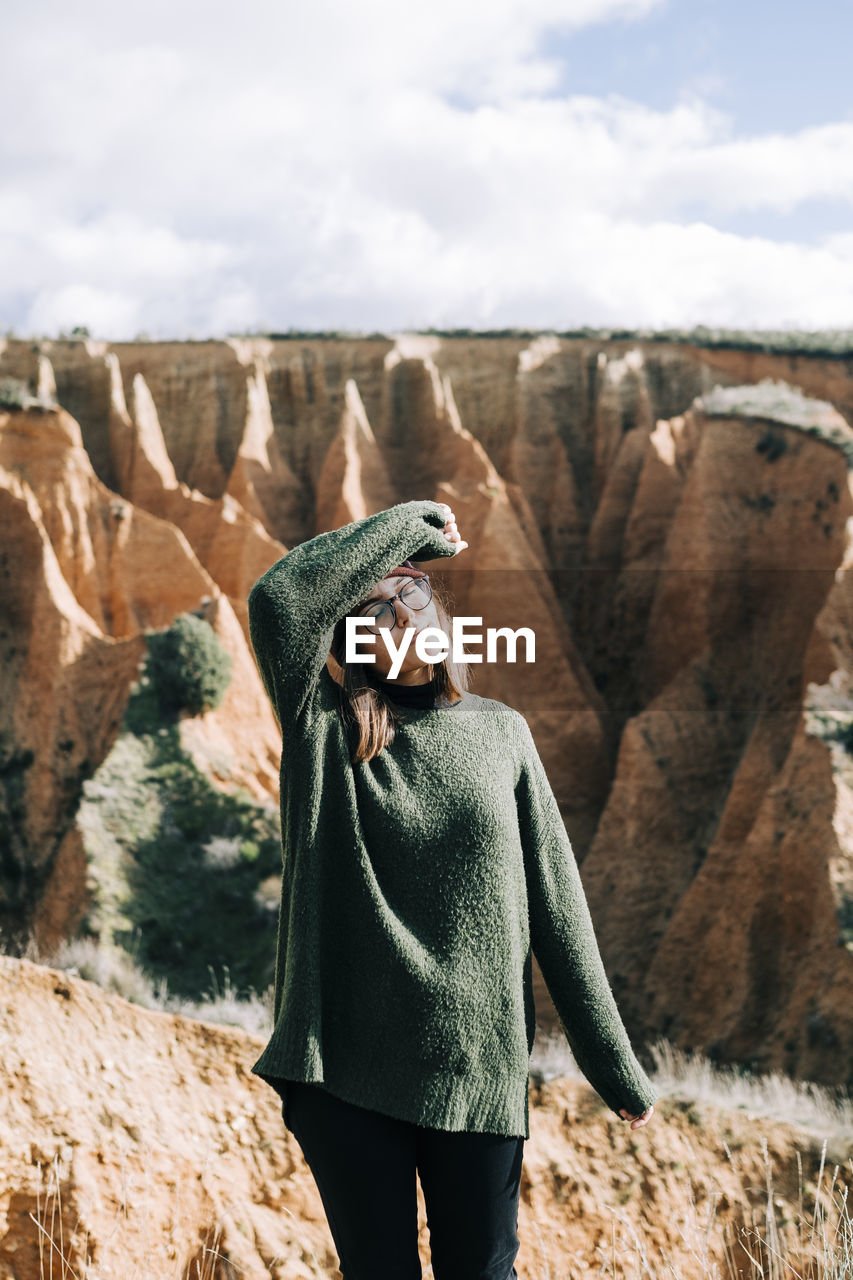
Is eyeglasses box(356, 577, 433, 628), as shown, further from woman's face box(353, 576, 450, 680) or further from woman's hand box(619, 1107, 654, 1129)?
woman's hand box(619, 1107, 654, 1129)

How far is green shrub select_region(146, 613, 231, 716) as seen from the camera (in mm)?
17156

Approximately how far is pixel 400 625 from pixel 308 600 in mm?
290

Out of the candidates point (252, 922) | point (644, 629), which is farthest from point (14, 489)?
point (644, 629)

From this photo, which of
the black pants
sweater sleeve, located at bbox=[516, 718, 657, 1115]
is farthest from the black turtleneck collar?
the black pants

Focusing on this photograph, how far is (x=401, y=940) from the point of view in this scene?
2.67 meters

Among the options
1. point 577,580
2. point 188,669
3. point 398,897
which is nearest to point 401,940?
point 398,897

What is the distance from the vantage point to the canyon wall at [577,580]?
1477 cm

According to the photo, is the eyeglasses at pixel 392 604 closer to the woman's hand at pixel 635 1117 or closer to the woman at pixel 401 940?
the woman at pixel 401 940

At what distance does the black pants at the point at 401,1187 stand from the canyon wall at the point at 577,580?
412 inches

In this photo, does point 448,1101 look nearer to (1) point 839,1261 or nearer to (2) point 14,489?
(1) point 839,1261

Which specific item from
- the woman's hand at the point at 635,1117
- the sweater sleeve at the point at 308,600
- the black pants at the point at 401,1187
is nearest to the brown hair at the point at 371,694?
the sweater sleeve at the point at 308,600

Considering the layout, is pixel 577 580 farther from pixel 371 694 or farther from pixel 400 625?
pixel 371 694

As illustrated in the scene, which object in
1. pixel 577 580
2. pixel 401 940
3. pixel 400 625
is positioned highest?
pixel 577 580

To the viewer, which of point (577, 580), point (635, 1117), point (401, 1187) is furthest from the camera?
point (577, 580)
